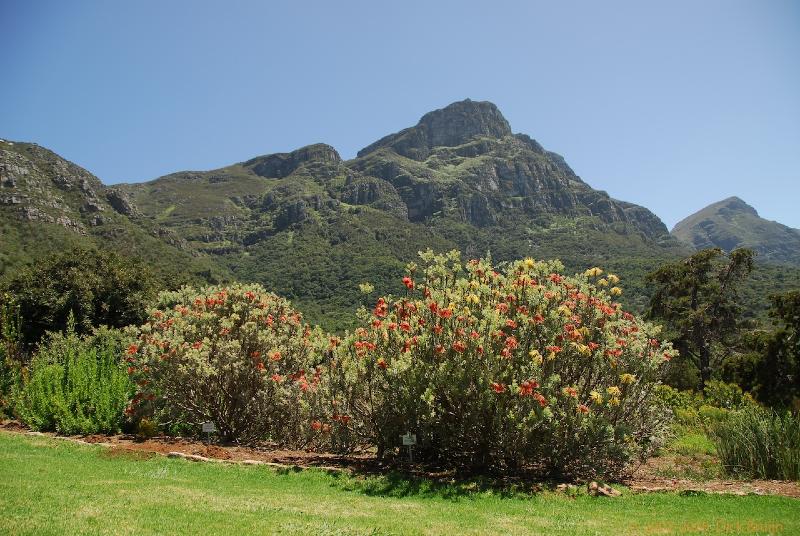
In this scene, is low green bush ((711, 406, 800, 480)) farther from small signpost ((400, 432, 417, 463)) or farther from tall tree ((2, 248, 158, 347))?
tall tree ((2, 248, 158, 347))

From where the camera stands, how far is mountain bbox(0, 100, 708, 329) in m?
75.8

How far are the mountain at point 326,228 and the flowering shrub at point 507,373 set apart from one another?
4801 centimetres

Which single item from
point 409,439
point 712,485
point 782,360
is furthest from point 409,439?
point 782,360

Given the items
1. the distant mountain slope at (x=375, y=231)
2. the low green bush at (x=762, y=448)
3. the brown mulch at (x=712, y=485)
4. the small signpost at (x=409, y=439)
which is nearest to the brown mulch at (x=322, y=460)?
the brown mulch at (x=712, y=485)

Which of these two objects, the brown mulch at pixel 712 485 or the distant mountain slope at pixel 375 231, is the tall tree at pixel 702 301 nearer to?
the brown mulch at pixel 712 485

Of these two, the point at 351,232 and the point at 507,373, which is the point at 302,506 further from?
the point at 351,232

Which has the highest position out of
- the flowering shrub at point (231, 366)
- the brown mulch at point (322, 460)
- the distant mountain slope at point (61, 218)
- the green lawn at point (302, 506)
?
the distant mountain slope at point (61, 218)

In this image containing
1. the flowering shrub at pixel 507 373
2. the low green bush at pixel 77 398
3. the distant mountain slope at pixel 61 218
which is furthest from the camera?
the distant mountain slope at pixel 61 218

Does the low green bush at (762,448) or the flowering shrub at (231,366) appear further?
the flowering shrub at (231,366)

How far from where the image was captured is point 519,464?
28.6ft

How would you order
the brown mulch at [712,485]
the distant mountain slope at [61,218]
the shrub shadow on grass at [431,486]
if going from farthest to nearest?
1. the distant mountain slope at [61,218]
2. the brown mulch at [712,485]
3. the shrub shadow on grass at [431,486]

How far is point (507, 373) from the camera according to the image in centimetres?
802

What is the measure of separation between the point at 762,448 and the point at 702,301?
23354 mm

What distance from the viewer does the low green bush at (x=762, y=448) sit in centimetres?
878
